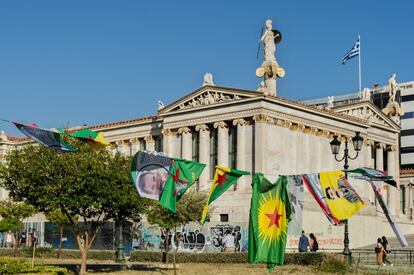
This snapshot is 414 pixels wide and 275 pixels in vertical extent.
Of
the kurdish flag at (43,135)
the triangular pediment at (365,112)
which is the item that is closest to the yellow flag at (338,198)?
the kurdish flag at (43,135)

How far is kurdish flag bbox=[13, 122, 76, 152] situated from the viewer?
29078 millimetres

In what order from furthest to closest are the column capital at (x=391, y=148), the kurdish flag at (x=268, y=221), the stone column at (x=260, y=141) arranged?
1. the column capital at (x=391, y=148)
2. the stone column at (x=260, y=141)
3. the kurdish flag at (x=268, y=221)

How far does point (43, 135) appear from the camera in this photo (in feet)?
98.6

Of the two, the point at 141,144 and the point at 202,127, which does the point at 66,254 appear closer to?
the point at 202,127

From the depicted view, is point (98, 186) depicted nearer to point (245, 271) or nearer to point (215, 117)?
point (245, 271)

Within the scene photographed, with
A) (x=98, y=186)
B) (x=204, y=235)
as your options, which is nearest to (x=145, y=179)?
(x=98, y=186)

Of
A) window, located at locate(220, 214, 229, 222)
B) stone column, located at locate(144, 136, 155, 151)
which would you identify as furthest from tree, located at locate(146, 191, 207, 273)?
stone column, located at locate(144, 136, 155, 151)

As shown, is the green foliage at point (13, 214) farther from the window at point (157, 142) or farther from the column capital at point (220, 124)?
the column capital at point (220, 124)

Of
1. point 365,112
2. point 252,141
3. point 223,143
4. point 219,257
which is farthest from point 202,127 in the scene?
point 219,257

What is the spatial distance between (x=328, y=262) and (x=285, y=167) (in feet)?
79.7

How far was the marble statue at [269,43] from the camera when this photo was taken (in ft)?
214

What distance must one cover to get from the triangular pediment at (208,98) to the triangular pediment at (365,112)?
13.1 m

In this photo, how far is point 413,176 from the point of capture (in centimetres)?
9119

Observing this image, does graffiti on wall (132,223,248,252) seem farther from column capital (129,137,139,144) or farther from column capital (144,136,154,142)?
column capital (129,137,139,144)
